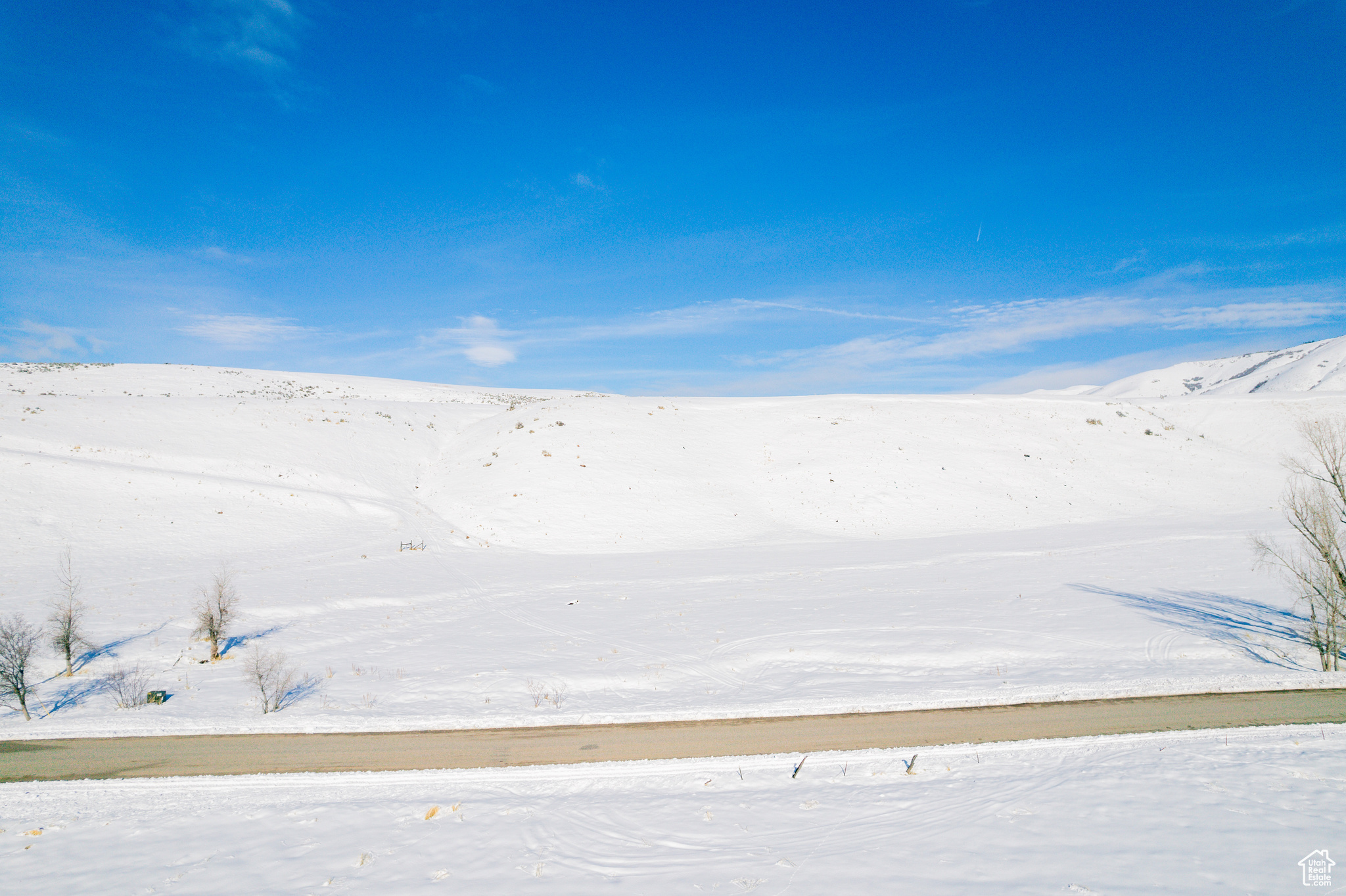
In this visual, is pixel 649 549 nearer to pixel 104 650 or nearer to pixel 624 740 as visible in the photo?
pixel 624 740

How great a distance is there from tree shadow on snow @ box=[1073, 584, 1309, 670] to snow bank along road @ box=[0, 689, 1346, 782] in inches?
130

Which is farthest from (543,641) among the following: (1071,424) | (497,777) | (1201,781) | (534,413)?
(1071,424)

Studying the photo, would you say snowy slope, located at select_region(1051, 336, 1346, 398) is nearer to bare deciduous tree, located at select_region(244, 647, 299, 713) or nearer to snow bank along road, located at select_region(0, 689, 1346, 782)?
snow bank along road, located at select_region(0, 689, 1346, 782)

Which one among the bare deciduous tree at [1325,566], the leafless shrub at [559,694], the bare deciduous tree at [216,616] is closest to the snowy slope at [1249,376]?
the bare deciduous tree at [1325,566]

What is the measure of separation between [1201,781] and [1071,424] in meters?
43.8

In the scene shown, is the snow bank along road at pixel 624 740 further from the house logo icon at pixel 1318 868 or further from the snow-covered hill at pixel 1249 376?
the snow-covered hill at pixel 1249 376

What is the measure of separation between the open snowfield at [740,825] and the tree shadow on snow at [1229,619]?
6.26m

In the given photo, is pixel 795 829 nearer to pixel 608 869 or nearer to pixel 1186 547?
pixel 608 869

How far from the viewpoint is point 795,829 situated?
24.9ft

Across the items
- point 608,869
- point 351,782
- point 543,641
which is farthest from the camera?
point 543,641

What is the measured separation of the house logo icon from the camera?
5.91 metres

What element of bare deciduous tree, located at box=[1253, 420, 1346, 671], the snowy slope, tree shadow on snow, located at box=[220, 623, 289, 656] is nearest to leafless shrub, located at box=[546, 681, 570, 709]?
tree shadow on snow, located at box=[220, 623, 289, 656]

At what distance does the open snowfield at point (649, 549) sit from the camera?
13672 millimetres

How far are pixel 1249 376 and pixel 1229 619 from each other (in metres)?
140
